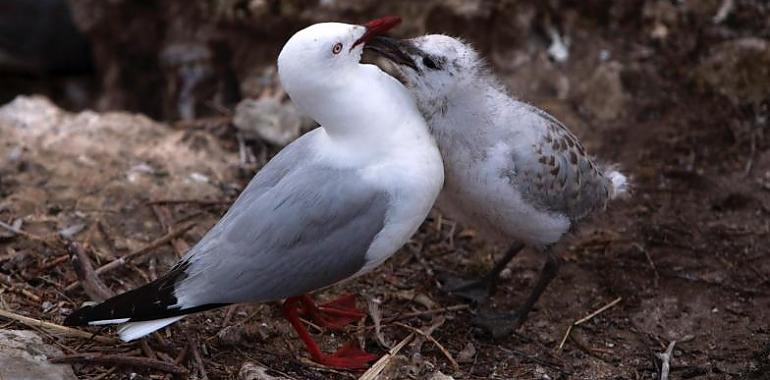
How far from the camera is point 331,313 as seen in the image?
378 cm

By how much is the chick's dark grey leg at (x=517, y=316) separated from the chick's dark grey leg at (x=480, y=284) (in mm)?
150

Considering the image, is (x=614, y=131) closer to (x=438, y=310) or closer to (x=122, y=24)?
(x=438, y=310)

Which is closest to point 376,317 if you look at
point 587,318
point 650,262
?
point 587,318

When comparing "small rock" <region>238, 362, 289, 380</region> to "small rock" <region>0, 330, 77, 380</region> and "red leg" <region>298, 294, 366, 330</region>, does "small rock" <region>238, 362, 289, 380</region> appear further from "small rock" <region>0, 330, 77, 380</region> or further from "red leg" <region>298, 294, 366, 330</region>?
"small rock" <region>0, 330, 77, 380</region>

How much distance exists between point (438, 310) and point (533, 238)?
0.53 meters

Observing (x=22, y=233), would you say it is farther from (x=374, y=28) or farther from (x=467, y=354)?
(x=467, y=354)

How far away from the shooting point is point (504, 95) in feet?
11.9

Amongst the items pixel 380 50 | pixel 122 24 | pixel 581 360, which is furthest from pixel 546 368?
pixel 122 24

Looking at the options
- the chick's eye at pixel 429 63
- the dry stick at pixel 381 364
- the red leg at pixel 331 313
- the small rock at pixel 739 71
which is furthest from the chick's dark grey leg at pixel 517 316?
the small rock at pixel 739 71

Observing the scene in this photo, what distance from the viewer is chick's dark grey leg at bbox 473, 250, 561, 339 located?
12.4 ft

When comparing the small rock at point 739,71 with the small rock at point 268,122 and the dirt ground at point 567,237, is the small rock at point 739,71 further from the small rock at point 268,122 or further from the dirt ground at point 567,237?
the small rock at point 268,122

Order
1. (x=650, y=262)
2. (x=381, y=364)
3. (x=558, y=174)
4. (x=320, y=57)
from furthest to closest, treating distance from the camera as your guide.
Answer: (x=650, y=262)
(x=558, y=174)
(x=381, y=364)
(x=320, y=57)

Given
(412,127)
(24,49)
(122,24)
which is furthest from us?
(24,49)

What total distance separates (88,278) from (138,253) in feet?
1.04
